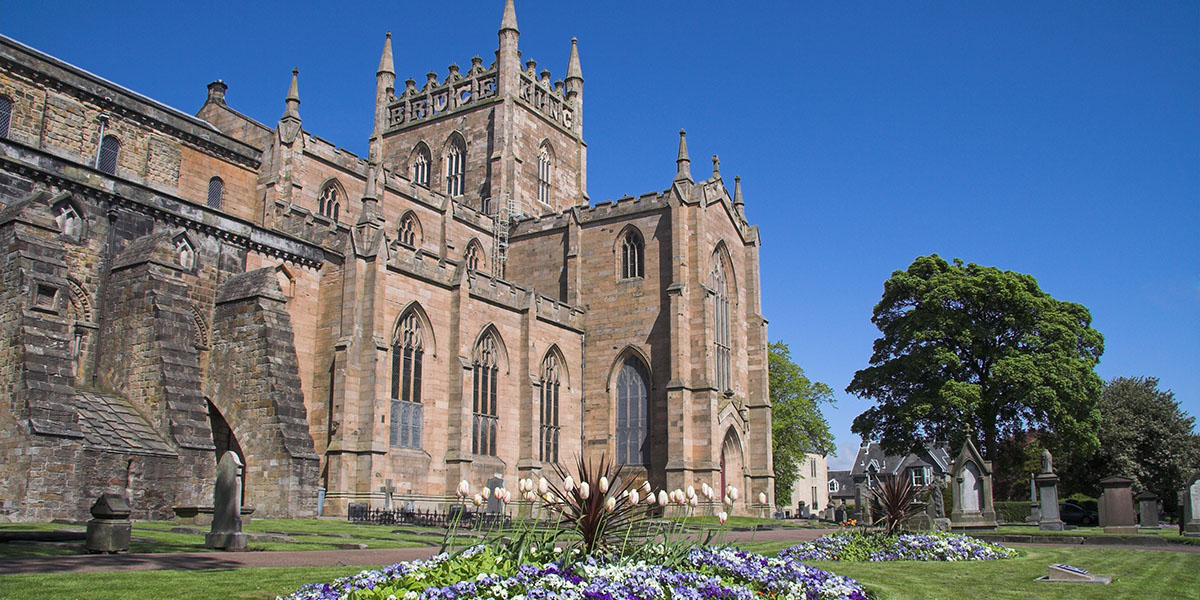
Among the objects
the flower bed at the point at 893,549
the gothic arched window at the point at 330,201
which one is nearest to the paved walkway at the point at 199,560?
the flower bed at the point at 893,549

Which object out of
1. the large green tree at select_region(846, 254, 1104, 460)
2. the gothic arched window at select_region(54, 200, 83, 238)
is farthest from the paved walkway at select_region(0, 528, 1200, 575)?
→ the large green tree at select_region(846, 254, 1104, 460)

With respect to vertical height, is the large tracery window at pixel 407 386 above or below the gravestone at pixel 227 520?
above

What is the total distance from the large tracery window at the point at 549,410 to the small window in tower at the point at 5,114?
20947 mm

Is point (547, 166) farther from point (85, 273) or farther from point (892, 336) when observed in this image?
point (85, 273)

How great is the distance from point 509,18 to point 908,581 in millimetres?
44373

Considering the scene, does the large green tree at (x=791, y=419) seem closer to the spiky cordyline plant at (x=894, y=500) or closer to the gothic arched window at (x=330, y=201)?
the gothic arched window at (x=330, y=201)

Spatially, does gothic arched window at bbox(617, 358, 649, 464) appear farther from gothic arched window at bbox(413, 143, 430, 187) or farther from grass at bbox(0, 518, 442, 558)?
gothic arched window at bbox(413, 143, 430, 187)

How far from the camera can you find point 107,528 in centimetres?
1258

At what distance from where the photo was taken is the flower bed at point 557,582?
7.92 m

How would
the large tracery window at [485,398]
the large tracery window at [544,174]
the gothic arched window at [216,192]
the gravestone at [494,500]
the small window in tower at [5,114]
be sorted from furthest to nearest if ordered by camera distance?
the large tracery window at [544,174] → the large tracery window at [485,398] → the gothic arched window at [216,192] → the gravestone at [494,500] → the small window in tower at [5,114]

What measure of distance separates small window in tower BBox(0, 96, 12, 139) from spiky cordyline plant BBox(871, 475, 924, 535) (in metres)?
26.9

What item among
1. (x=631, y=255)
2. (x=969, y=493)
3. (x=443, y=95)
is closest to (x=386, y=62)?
(x=443, y=95)

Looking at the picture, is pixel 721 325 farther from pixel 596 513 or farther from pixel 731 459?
pixel 596 513

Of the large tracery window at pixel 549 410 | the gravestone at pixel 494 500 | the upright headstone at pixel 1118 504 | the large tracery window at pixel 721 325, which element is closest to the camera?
the gravestone at pixel 494 500
